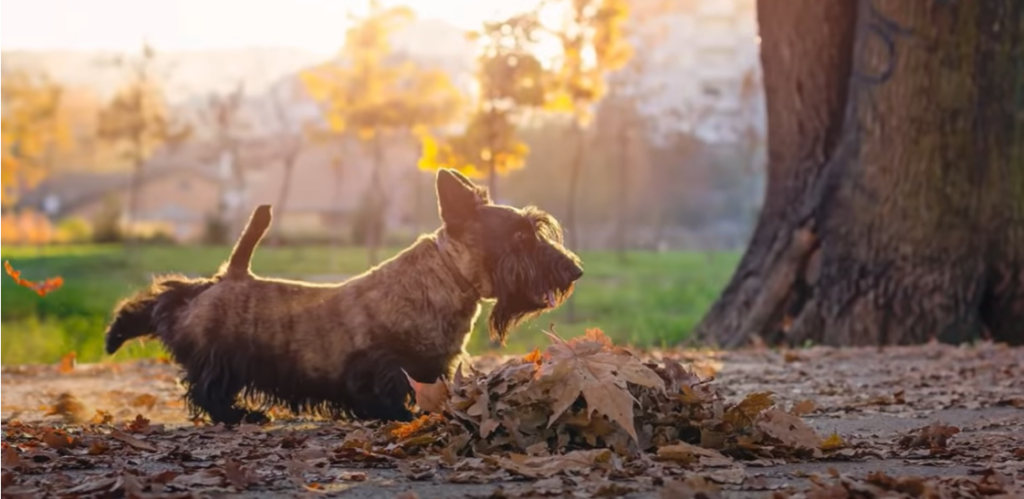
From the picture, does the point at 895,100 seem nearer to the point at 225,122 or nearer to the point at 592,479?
the point at 592,479

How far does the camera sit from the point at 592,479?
18.1 ft

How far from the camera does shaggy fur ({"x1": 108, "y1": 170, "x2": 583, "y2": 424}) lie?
7698mm

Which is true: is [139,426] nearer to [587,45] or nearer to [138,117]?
[587,45]

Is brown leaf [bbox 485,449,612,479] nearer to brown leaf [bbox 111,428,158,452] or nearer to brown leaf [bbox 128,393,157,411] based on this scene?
brown leaf [bbox 111,428,158,452]

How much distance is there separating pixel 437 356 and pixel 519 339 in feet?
41.5

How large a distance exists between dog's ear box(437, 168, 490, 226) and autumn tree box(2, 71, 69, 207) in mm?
26931

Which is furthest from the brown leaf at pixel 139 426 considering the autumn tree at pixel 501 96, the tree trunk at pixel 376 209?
the tree trunk at pixel 376 209

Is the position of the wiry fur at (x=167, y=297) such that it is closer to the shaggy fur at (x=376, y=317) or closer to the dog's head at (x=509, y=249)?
the shaggy fur at (x=376, y=317)

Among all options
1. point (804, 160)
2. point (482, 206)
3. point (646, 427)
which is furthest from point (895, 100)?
point (646, 427)

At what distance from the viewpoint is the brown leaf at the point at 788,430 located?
6.36 meters

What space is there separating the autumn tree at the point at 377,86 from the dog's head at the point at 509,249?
22318mm

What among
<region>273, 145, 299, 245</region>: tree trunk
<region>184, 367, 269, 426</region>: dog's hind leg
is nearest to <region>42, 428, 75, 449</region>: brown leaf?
<region>184, 367, 269, 426</region>: dog's hind leg

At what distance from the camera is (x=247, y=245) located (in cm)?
816

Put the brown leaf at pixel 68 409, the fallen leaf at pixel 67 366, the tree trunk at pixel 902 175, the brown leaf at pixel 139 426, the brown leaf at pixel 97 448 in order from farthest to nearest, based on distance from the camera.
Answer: the tree trunk at pixel 902 175
the fallen leaf at pixel 67 366
the brown leaf at pixel 68 409
the brown leaf at pixel 139 426
the brown leaf at pixel 97 448
